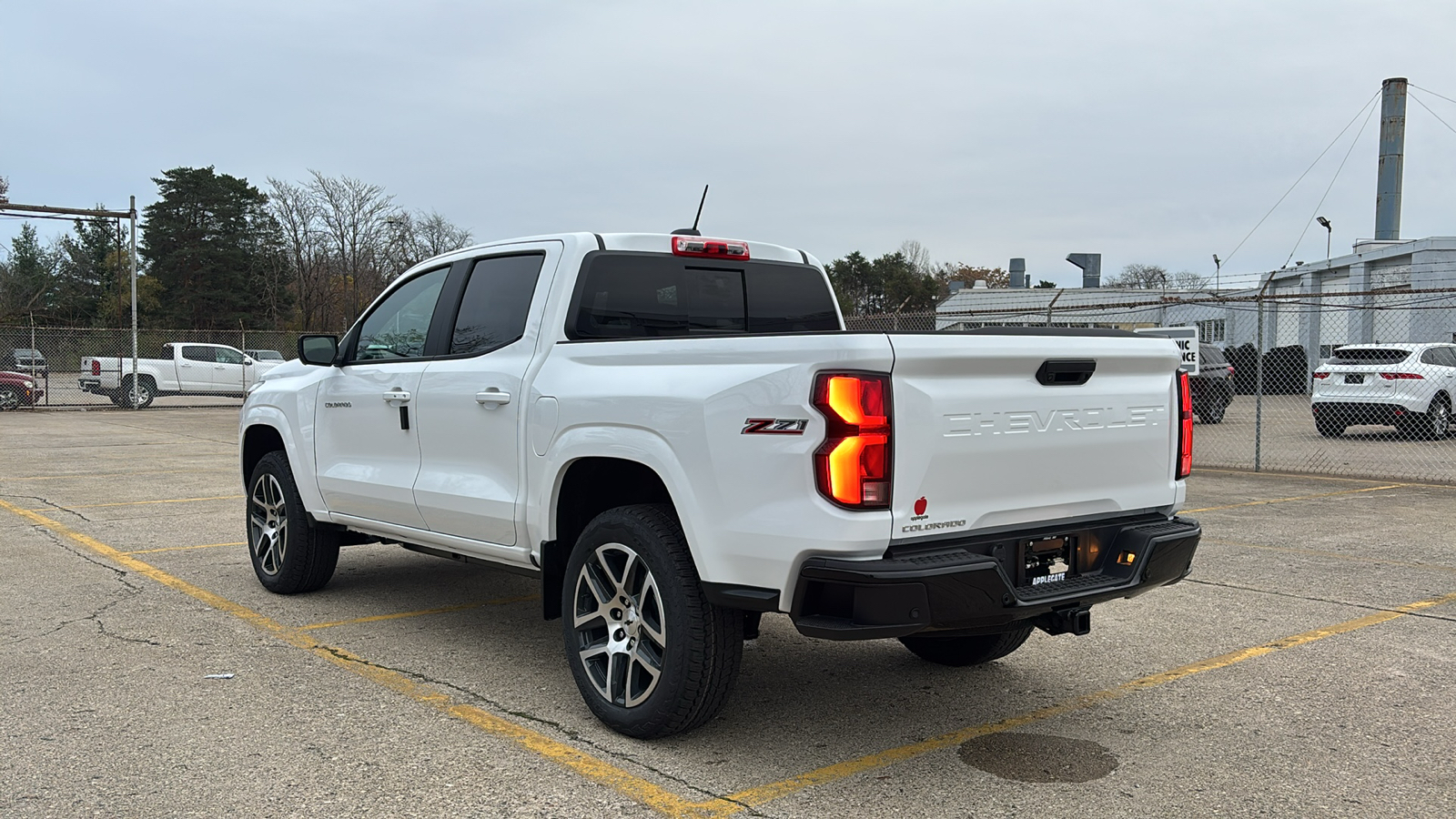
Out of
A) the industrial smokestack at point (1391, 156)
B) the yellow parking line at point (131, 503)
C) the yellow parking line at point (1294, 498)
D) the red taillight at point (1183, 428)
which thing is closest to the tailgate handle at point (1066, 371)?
the red taillight at point (1183, 428)

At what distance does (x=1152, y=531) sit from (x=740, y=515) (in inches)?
62.4

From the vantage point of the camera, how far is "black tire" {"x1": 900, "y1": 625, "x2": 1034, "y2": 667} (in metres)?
5.00

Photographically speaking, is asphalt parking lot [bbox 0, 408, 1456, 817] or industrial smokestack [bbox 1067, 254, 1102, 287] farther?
industrial smokestack [bbox 1067, 254, 1102, 287]

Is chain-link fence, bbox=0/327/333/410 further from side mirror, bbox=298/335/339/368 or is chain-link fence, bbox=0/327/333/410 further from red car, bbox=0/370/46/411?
side mirror, bbox=298/335/339/368

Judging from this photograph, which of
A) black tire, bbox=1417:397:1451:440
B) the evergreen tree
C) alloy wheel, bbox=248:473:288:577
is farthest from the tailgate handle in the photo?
the evergreen tree

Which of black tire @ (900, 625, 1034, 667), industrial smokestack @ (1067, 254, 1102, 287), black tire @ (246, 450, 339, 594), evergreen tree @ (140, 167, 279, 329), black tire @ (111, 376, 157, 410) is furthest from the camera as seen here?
evergreen tree @ (140, 167, 279, 329)

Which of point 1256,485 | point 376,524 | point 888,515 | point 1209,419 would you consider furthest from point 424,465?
point 1209,419

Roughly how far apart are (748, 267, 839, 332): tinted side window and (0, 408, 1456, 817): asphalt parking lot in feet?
5.19

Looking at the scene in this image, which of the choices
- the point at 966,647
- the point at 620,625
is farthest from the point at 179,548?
the point at 966,647

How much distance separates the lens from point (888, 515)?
349 cm

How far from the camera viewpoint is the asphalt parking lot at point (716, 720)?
144 inches

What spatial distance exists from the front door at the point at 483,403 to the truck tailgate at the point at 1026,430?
1.82 meters

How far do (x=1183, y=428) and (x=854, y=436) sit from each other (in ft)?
5.70

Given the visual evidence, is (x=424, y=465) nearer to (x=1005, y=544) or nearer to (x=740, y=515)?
(x=740, y=515)
